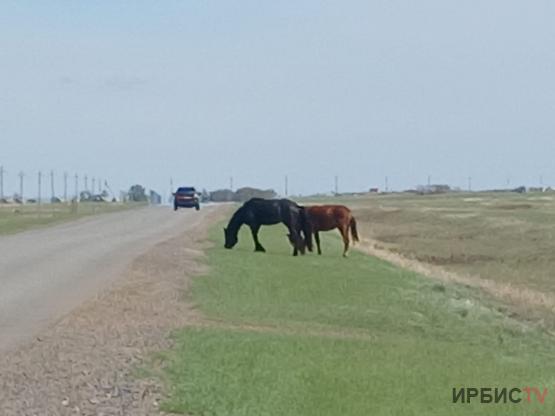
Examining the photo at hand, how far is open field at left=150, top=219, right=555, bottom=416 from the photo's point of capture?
11.6m

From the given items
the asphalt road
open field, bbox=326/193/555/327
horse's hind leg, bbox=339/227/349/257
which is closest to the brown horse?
horse's hind leg, bbox=339/227/349/257

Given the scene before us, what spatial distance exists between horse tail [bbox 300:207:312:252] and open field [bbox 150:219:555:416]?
553 cm

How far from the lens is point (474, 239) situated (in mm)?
62250

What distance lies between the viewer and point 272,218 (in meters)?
33.9

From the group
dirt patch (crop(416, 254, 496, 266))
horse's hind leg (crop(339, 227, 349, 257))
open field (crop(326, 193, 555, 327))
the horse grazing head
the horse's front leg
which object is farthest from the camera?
dirt patch (crop(416, 254, 496, 266))

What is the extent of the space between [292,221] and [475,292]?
6843 mm

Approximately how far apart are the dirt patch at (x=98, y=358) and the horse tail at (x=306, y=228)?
38.6ft

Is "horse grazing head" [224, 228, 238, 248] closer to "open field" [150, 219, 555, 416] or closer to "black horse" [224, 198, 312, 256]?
"black horse" [224, 198, 312, 256]

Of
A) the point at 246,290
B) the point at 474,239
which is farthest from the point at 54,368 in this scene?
the point at 474,239

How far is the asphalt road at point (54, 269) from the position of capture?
1750cm

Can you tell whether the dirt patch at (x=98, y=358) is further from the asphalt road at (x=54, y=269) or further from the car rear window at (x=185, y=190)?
the car rear window at (x=185, y=190)

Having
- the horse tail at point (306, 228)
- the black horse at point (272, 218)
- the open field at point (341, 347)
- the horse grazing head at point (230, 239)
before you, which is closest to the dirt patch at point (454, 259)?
the horse tail at point (306, 228)

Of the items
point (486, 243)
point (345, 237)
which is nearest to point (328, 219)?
point (345, 237)

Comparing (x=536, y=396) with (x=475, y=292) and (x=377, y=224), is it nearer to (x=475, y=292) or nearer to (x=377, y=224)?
(x=475, y=292)
